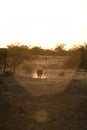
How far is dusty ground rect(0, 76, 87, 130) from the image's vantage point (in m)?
14.5

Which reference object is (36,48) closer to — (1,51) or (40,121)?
(1,51)

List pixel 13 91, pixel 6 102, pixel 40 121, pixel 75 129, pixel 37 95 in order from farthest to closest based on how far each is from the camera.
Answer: pixel 13 91 → pixel 37 95 → pixel 6 102 → pixel 40 121 → pixel 75 129

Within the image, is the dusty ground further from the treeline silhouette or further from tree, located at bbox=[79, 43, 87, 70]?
tree, located at bbox=[79, 43, 87, 70]

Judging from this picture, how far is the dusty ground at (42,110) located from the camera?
47.4 ft

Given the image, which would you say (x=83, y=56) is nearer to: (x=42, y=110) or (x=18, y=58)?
(x=18, y=58)

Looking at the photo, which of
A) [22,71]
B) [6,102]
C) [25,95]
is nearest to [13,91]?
[25,95]

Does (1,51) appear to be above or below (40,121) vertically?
above

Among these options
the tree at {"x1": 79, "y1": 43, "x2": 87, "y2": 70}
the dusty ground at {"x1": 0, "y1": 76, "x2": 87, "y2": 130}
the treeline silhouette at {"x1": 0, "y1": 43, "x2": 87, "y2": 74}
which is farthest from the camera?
the tree at {"x1": 79, "y1": 43, "x2": 87, "y2": 70}

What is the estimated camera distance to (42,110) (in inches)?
679

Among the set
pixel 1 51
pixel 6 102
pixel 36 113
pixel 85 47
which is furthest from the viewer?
pixel 85 47

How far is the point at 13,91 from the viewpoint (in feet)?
77.2

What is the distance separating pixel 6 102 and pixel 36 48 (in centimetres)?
7057

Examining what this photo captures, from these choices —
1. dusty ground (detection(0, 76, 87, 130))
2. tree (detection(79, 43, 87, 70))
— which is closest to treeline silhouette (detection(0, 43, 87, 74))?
tree (detection(79, 43, 87, 70))

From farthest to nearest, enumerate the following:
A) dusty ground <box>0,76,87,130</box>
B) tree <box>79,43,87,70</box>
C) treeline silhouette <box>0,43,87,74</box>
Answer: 1. tree <box>79,43,87,70</box>
2. treeline silhouette <box>0,43,87,74</box>
3. dusty ground <box>0,76,87,130</box>
